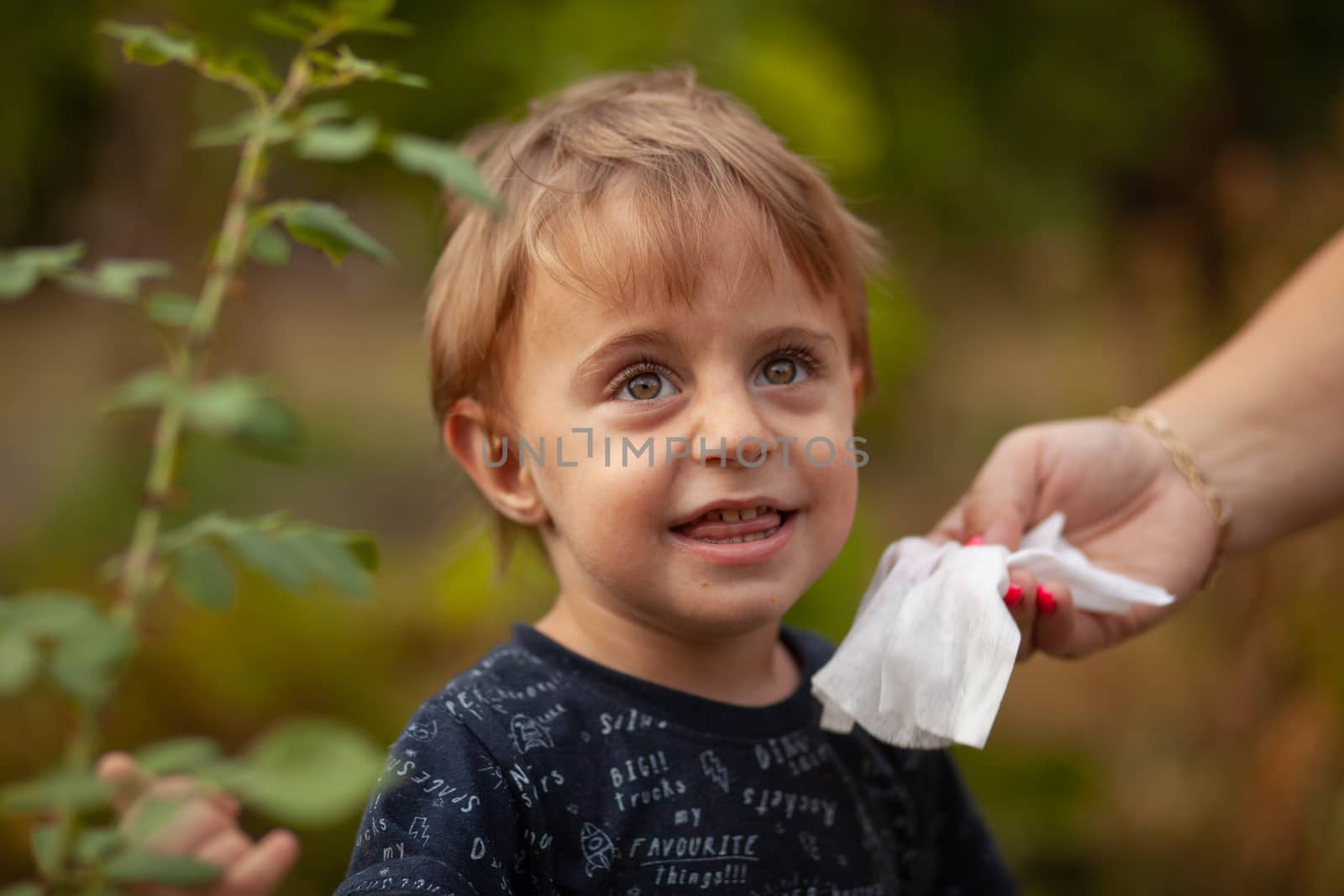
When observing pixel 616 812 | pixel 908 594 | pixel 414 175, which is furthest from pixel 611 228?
pixel 414 175

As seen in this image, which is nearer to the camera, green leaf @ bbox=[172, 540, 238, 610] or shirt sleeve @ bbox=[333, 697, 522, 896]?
green leaf @ bbox=[172, 540, 238, 610]

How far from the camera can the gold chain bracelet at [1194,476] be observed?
2.30 meters

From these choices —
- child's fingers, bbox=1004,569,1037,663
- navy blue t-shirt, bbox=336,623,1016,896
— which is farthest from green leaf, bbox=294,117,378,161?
child's fingers, bbox=1004,569,1037,663

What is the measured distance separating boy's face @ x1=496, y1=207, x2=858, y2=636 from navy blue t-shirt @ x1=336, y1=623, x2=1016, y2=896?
0.15 metres

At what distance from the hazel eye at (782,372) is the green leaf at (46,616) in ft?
3.29

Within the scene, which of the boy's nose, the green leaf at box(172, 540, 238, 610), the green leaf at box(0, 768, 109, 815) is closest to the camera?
the green leaf at box(0, 768, 109, 815)

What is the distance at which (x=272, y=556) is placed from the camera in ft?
3.47

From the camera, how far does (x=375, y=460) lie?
6781 millimetres

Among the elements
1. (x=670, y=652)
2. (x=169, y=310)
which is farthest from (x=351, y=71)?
(x=670, y=652)

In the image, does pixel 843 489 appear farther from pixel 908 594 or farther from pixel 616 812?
pixel 616 812

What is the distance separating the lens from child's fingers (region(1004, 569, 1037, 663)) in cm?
172

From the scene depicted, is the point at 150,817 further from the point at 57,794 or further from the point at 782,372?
the point at 782,372

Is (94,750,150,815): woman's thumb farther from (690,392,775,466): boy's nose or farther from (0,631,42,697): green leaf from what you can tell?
(690,392,775,466): boy's nose

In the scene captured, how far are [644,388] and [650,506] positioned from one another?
0.16 m
